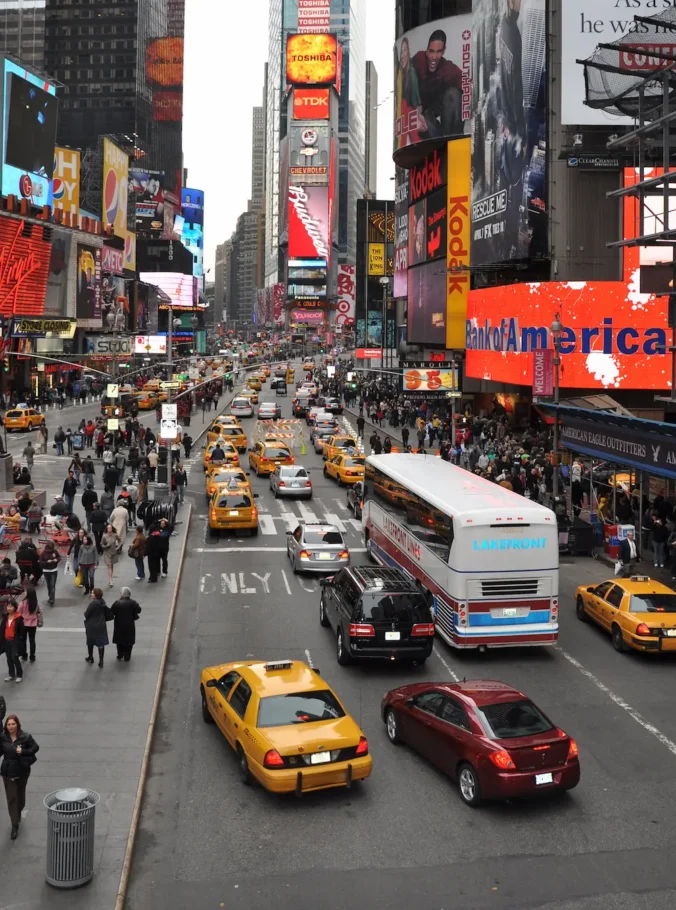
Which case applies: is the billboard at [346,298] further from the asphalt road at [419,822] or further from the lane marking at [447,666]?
the asphalt road at [419,822]

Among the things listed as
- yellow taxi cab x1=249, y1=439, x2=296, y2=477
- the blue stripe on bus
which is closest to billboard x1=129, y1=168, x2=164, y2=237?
yellow taxi cab x1=249, y1=439, x2=296, y2=477

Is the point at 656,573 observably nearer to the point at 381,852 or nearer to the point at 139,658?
the point at 139,658

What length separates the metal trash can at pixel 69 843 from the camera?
948cm

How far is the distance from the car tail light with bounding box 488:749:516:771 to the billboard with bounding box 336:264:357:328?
368 ft

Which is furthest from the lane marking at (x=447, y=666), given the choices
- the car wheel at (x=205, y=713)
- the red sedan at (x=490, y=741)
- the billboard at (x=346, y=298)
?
the billboard at (x=346, y=298)

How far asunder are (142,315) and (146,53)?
216 feet

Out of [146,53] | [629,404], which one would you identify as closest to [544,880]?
[629,404]

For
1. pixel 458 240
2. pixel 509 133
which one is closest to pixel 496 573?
pixel 509 133

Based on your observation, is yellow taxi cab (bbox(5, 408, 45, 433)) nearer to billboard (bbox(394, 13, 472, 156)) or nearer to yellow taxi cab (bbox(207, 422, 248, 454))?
yellow taxi cab (bbox(207, 422, 248, 454))

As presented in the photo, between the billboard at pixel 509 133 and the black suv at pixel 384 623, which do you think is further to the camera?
the billboard at pixel 509 133

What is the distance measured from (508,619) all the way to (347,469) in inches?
988

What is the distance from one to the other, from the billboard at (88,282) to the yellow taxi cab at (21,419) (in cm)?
2622

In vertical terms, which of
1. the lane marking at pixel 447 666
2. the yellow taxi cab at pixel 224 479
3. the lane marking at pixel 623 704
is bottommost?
the lane marking at pixel 623 704

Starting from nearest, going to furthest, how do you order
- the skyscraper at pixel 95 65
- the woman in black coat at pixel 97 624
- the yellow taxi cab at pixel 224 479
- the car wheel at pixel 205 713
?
the car wheel at pixel 205 713
the woman in black coat at pixel 97 624
the yellow taxi cab at pixel 224 479
the skyscraper at pixel 95 65
